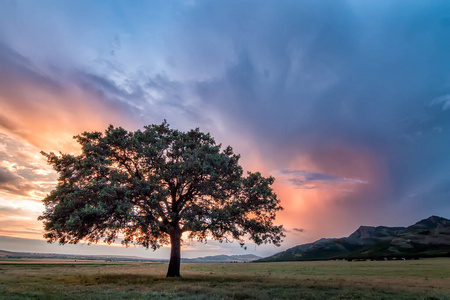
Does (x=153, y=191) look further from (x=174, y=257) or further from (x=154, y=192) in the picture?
(x=174, y=257)

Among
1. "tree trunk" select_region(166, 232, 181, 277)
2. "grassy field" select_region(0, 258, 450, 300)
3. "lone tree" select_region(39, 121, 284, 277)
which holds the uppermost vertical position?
"lone tree" select_region(39, 121, 284, 277)

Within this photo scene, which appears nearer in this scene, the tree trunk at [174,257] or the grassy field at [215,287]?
the grassy field at [215,287]

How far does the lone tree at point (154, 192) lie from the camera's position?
2684cm

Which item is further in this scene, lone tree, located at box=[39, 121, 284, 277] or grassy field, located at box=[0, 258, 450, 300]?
lone tree, located at box=[39, 121, 284, 277]

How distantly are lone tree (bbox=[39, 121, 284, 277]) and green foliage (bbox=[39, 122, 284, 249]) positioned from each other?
0.33ft

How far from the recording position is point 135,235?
115ft

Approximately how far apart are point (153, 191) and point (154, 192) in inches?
6.8

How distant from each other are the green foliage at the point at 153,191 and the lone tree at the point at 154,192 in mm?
99

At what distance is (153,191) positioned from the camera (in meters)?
29.1

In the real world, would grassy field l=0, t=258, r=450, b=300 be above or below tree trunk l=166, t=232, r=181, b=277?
below

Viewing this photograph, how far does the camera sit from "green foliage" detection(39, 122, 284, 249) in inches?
1056

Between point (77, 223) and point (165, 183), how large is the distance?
1017cm

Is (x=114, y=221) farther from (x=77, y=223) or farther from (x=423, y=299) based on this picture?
(x=423, y=299)

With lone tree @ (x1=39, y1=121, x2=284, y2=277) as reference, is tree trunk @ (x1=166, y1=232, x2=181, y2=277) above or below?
below
